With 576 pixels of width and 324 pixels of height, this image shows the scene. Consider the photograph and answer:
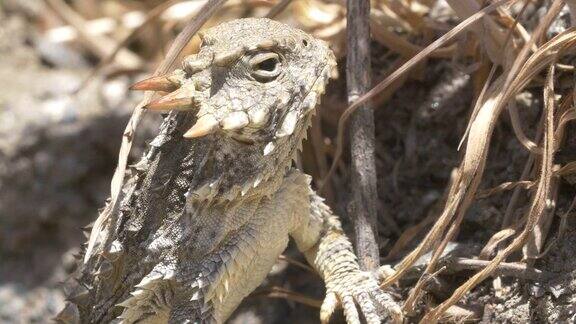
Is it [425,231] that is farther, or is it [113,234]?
[425,231]

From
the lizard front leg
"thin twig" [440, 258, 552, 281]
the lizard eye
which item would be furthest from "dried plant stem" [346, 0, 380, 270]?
the lizard eye

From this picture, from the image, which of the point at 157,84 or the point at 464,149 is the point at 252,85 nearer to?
the point at 157,84

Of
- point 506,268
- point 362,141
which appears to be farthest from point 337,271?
point 506,268

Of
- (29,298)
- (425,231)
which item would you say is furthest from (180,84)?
(29,298)

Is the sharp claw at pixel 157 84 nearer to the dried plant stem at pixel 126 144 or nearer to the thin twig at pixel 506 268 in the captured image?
the dried plant stem at pixel 126 144

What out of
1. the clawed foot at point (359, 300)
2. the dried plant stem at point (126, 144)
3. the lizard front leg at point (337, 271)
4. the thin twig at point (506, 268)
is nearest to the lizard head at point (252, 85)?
the dried plant stem at point (126, 144)

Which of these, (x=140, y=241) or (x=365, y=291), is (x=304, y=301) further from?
(x=140, y=241)
